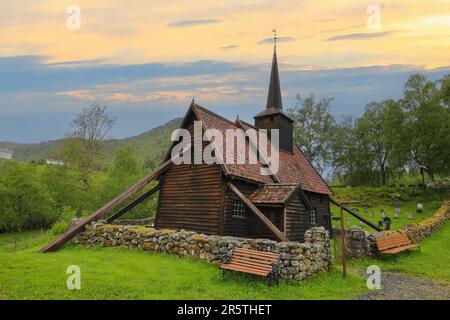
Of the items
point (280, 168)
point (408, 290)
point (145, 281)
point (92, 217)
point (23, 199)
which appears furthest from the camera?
point (23, 199)

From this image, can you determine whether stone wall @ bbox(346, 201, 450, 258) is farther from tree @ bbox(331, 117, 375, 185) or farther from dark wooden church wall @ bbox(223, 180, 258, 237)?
tree @ bbox(331, 117, 375, 185)

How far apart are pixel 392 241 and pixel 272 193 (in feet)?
23.7

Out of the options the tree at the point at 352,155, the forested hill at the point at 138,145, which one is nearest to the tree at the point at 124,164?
the tree at the point at 352,155

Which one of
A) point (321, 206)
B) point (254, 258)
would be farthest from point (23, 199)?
point (254, 258)

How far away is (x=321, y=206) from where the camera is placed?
27062mm

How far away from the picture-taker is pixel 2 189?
40.3m

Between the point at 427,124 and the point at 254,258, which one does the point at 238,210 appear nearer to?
the point at 254,258

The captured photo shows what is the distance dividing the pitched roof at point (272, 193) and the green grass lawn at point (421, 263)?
470 centimetres

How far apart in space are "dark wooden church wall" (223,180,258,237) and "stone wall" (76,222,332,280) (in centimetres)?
323

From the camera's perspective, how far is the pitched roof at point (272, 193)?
703 inches

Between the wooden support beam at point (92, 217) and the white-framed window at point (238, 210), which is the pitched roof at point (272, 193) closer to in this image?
the white-framed window at point (238, 210)
